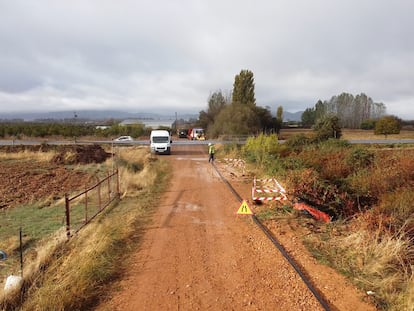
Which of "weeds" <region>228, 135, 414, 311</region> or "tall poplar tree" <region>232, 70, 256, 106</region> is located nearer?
"weeds" <region>228, 135, 414, 311</region>

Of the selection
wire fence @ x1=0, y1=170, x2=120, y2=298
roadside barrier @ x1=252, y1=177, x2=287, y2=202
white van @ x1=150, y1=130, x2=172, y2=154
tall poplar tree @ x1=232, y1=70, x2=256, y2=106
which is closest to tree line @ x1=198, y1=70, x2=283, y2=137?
tall poplar tree @ x1=232, y1=70, x2=256, y2=106

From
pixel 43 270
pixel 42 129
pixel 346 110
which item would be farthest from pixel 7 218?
pixel 346 110

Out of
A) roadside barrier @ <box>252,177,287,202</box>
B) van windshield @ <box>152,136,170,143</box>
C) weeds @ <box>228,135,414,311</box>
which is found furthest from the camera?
van windshield @ <box>152,136,170,143</box>

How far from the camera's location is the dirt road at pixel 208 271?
5586mm

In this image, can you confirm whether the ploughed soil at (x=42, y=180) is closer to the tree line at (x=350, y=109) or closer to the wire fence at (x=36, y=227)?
the wire fence at (x=36, y=227)

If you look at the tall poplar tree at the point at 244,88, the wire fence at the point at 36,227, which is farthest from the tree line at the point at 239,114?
the wire fence at the point at 36,227

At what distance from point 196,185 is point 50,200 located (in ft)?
22.5

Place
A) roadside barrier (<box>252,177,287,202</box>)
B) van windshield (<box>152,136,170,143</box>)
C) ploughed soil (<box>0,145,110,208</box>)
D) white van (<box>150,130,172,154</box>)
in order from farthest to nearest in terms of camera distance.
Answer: van windshield (<box>152,136,170,143</box>)
white van (<box>150,130,172,154</box>)
ploughed soil (<box>0,145,110,208</box>)
roadside barrier (<box>252,177,287,202</box>)

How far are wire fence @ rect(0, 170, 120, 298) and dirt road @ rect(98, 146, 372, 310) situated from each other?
213cm

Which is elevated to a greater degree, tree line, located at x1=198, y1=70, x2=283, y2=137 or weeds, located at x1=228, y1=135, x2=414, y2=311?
tree line, located at x1=198, y1=70, x2=283, y2=137

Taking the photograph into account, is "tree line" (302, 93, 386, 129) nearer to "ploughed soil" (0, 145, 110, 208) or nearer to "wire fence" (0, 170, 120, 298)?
"ploughed soil" (0, 145, 110, 208)

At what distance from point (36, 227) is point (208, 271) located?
6911 millimetres

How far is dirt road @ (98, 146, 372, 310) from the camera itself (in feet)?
18.3

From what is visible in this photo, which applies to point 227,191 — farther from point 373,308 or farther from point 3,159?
point 3,159
